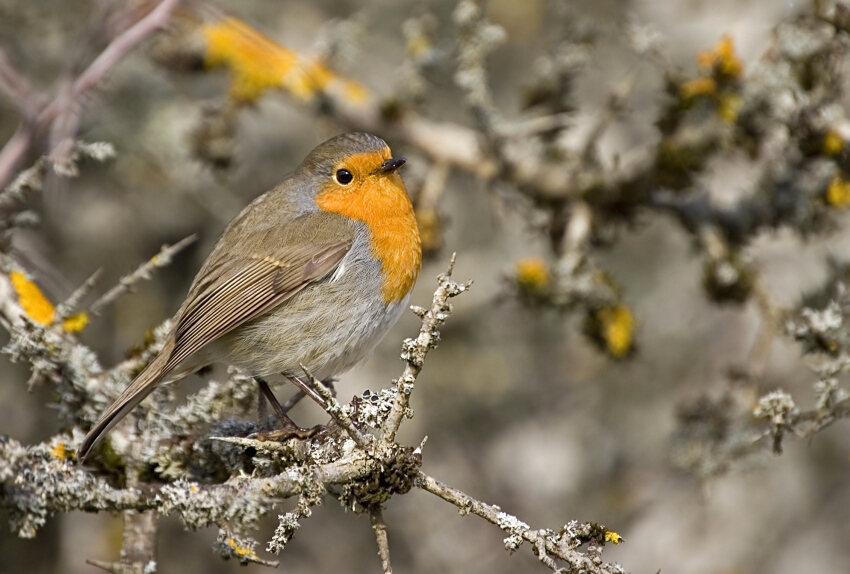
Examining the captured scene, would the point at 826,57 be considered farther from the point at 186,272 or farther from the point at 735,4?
the point at 186,272

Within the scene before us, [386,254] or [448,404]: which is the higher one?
[448,404]

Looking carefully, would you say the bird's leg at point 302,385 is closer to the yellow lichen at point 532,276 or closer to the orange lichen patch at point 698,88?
the yellow lichen at point 532,276

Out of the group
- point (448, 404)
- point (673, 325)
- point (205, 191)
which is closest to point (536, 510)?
point (448, 404)

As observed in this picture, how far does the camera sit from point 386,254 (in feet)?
12.4

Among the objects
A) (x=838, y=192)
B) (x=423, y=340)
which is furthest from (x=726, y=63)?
(x=423, y=340)

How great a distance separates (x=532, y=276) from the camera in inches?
161

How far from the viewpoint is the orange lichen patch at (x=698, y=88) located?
4.09m

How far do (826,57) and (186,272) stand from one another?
3.82m

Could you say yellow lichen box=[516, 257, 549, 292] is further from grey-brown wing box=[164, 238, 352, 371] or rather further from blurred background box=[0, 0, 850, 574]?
grey-brown wing box=[164, 238, 352, 371]

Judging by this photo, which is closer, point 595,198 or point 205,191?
point 595,198

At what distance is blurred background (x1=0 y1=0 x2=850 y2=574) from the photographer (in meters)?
5.12

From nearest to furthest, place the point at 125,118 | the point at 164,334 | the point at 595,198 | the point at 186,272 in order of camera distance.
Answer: the point at 164,334
the point at 595,198
the point at 125,118
the point at 186,272

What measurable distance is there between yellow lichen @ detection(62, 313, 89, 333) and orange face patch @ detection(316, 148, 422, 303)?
116 centimetres

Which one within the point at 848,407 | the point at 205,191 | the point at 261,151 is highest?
the point at 261,151
